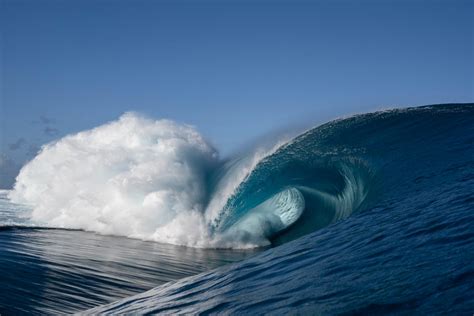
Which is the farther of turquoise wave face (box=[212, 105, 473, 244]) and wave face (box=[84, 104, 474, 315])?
turquoise wave face (box=[212, 105, 473, 244])

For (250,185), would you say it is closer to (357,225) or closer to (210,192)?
(210,192)

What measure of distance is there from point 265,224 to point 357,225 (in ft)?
15.7

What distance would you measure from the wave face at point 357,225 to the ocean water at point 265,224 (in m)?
0.03

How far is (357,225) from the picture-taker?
752cm

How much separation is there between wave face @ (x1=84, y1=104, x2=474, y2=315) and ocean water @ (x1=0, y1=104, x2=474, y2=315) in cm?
3

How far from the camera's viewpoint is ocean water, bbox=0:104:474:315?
187 inches

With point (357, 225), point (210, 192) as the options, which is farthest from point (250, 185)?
point (357, 225)

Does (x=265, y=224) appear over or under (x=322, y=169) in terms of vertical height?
under

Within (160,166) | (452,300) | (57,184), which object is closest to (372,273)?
(452,300)

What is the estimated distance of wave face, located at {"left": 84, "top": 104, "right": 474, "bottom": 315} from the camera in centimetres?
430

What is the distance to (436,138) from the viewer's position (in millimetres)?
11914

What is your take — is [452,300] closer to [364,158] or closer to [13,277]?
[13,277]

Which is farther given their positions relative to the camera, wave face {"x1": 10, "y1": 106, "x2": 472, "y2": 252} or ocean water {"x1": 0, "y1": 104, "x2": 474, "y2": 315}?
wave face {"x1": 10, "y1": 106, "x2": 472, "y2": 252}

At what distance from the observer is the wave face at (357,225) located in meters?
4.30
